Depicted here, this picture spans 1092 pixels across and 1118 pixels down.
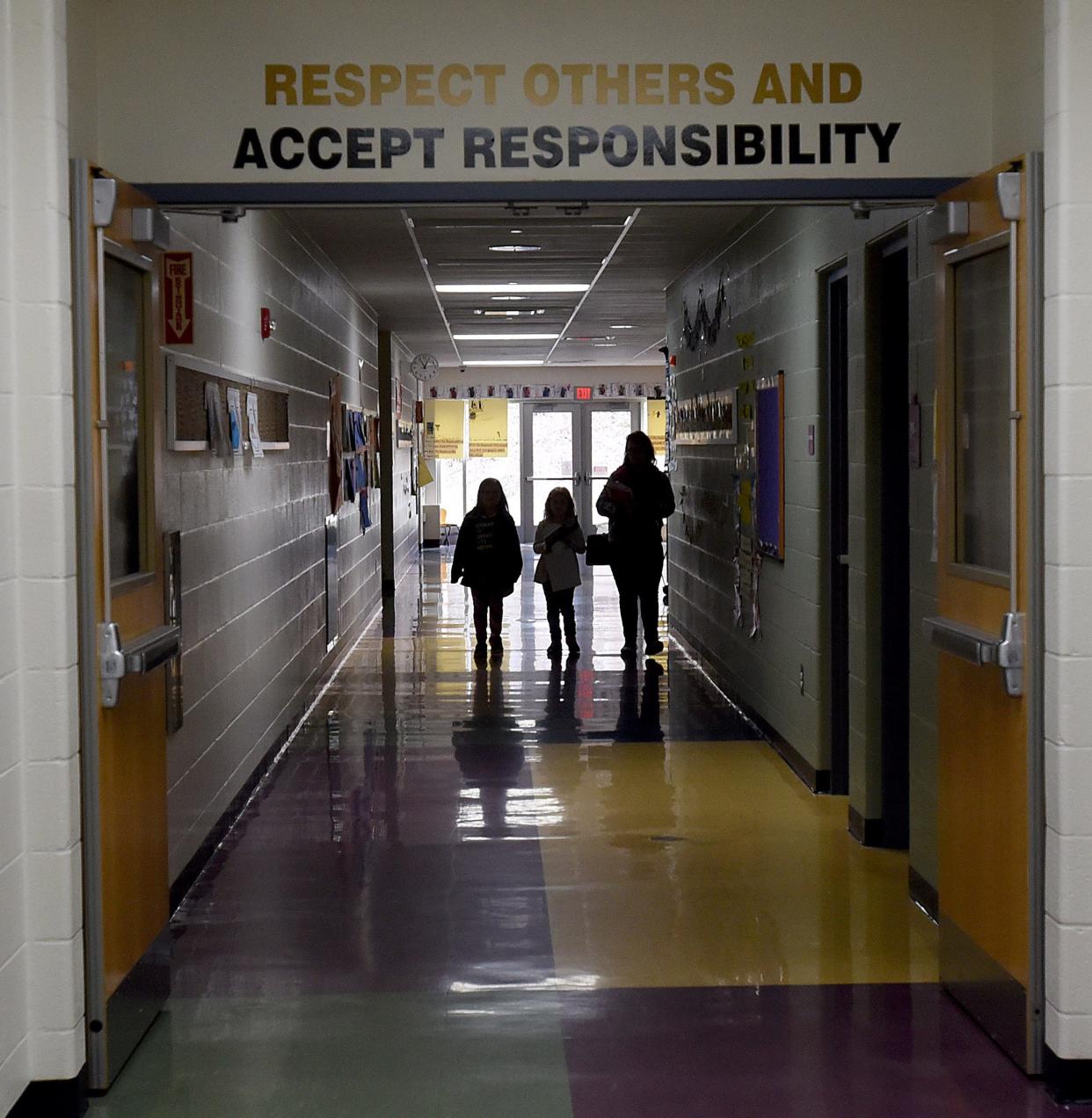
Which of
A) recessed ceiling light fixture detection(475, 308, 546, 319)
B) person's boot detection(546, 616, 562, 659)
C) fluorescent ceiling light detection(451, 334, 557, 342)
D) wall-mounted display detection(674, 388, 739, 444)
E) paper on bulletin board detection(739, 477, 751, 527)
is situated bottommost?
person's boot detection(546, 616, 562, 659)

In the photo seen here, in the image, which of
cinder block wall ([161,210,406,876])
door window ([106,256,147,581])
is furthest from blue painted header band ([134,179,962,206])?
cinder block wall ([161,210,406,876])

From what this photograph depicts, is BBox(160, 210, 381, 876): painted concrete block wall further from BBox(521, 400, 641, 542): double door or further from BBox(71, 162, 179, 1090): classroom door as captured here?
BBox(521, 400, 641, 542): double door

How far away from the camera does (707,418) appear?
9906mm

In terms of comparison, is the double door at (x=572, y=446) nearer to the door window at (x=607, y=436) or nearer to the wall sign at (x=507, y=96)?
the door window at (x=607, y=436)

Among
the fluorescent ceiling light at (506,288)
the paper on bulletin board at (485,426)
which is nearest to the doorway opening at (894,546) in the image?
the fluorescent ceiling light at (506,288)

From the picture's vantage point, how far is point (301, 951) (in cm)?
464

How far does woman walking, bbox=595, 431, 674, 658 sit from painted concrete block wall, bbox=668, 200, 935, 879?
0.49 meters

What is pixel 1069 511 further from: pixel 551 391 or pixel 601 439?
pixel 601 439

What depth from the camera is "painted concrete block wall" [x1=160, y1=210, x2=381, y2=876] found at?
5.52 metres

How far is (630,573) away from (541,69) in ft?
23.0

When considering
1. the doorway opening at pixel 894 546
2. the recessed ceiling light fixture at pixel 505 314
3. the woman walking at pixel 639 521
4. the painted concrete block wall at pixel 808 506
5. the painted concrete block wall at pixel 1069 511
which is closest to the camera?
the painted concrete block wall at pixel 1069 511

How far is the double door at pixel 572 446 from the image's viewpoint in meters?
24.0

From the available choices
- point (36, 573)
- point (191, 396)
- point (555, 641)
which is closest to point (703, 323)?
point (555, 641)

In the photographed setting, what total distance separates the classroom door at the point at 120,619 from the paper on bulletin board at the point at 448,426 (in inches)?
766
